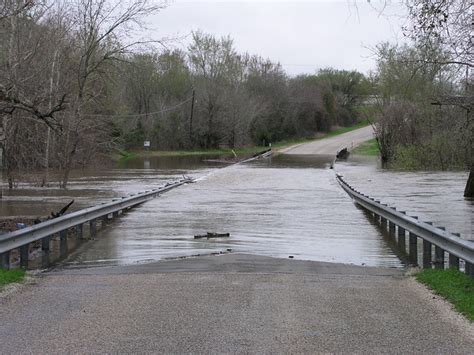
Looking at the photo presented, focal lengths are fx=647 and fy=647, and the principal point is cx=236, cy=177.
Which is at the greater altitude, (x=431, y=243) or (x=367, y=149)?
(x=367, y=149)

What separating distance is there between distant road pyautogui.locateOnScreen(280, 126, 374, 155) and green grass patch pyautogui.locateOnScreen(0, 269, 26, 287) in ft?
193

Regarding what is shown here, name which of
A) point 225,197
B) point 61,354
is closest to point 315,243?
point 61,354

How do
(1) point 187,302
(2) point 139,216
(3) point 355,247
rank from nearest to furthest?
(1) point 187,302 < (3) point 355,247 < (2) point 139,216

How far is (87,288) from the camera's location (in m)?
8.13

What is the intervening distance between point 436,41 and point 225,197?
448 inches

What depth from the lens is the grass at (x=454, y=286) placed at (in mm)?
6964

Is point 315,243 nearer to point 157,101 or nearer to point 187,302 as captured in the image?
point 187,302

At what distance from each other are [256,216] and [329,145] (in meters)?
64.3

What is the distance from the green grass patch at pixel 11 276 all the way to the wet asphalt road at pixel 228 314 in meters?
0.26

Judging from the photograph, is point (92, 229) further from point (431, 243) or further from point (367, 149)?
point (367, 149)

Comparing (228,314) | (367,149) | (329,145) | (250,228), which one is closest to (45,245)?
(228,314)

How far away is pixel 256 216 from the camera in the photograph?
17172mm

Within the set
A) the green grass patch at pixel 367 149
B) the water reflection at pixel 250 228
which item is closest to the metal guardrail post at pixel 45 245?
the water reflection at pixel 250 228

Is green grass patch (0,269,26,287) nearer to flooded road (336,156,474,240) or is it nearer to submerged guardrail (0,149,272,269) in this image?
submerged guardrail (0,149,272,269)
